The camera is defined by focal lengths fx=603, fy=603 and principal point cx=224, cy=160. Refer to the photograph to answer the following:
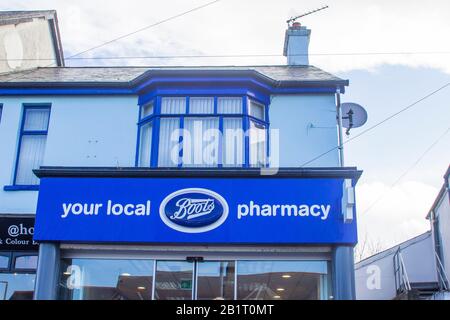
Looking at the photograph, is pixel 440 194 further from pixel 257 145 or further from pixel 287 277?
pixel 287 277

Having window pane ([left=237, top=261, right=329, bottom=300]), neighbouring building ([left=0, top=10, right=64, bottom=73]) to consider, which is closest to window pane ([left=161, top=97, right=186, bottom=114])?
window pane ([left=237, top=261, right=329, bottom=300])

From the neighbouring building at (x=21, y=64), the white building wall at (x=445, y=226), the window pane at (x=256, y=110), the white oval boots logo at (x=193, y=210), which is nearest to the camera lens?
the white oval boots logo at (x=193, y=210)

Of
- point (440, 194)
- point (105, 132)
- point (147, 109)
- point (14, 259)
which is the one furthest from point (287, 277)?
point (440, 194)

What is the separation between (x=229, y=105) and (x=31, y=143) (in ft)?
14.6

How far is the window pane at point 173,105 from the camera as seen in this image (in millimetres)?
12703

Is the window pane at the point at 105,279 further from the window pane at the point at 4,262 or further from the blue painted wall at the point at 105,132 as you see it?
the blue painted wall at the point at 105,132

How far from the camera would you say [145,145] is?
12.6 meters

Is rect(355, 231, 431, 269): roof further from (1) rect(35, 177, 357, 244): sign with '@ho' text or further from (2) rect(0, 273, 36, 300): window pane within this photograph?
(2) rect(0, 273, 36, 300): window pane

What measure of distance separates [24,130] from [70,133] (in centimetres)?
116

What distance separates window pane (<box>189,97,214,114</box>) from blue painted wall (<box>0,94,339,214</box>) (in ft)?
4.14

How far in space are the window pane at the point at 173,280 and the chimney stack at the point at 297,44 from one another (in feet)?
21.7

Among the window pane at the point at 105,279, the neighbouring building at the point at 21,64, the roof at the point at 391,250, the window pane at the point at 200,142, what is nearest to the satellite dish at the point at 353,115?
the window pane at the point at 200,142

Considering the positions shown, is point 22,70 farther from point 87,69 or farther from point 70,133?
point 70,133

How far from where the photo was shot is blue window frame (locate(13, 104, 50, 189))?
12945 mm
